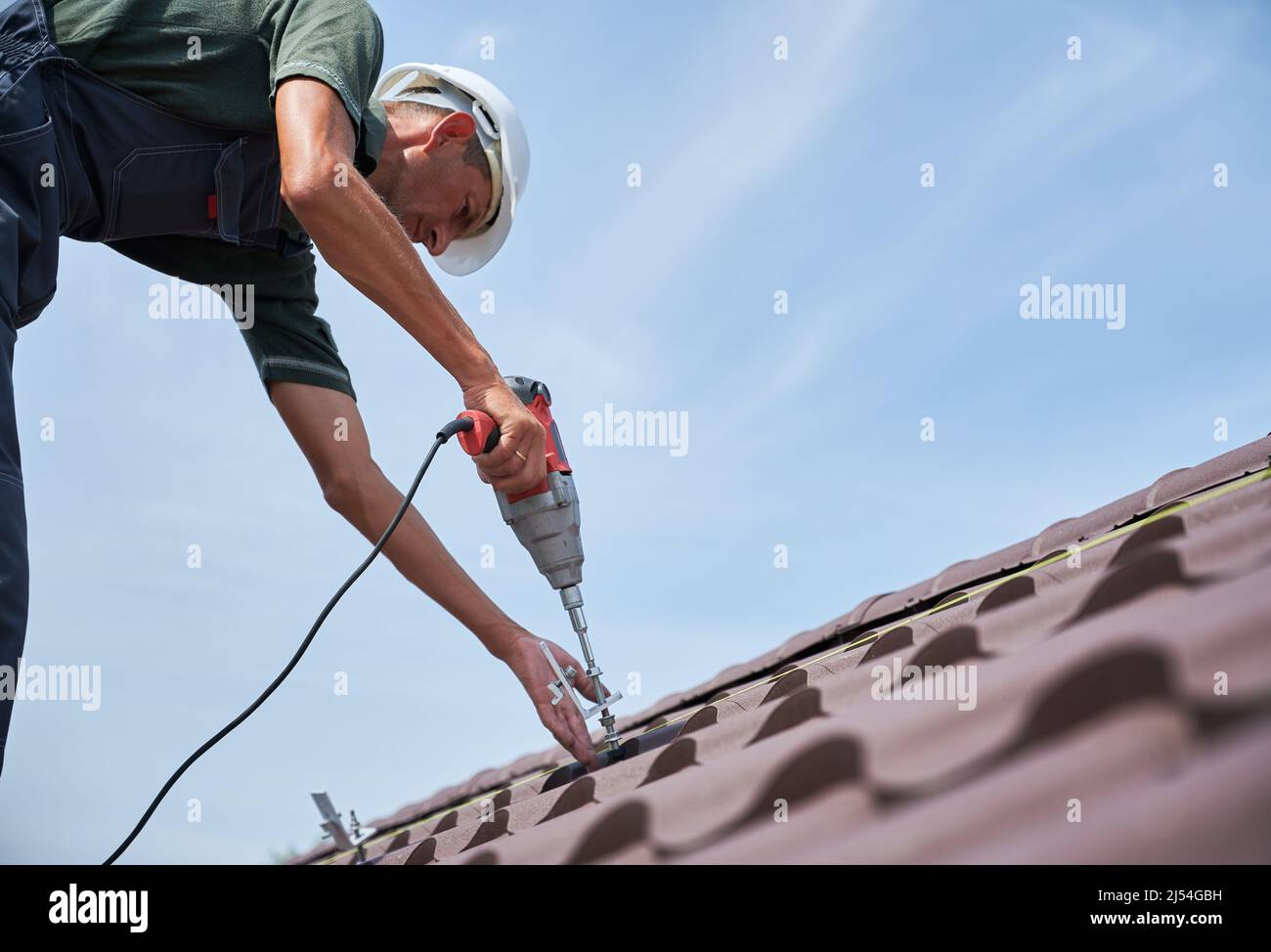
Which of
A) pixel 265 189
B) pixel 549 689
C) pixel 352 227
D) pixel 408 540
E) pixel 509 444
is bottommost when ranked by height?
pixel 549 689

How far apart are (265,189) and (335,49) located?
0.55 m

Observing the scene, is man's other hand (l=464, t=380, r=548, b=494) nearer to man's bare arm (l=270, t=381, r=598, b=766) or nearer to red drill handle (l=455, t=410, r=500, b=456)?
red drill handle (l=455, t=410, r=500, b=456)

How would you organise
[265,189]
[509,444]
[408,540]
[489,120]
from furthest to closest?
1. [489,120]
2. [408,540]
3. [265,189]
4. [509,444]

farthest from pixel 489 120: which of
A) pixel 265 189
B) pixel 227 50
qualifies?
pixel 227 50

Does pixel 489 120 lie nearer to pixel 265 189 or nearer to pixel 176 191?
pixel 265 189

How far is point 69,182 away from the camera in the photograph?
6.92 feet

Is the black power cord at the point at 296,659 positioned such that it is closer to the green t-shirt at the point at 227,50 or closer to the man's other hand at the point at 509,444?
the man's other hand at the point at 509,444
